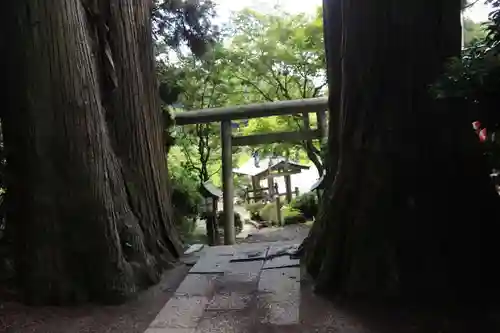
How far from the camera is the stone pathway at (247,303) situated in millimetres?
2338

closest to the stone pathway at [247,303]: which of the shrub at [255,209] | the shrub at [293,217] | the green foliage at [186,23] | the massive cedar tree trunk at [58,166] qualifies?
the massive cedar tree trunk at [58,166]

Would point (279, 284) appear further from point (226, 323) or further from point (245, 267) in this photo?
point (226, 323)

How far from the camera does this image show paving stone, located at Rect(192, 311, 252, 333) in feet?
7.62

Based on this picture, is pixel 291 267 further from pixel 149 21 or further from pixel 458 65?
pixel 149 21

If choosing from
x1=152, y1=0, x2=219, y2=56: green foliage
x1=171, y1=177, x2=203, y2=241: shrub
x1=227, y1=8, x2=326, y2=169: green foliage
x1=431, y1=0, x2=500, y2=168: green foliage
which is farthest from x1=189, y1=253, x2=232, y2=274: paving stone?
x1=227, y1=8, x2=326, y2=169: green foliage

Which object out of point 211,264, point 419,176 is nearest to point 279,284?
point 211,264

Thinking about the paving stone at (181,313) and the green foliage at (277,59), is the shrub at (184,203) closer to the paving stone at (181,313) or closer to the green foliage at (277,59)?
the green foliage at (277,59)

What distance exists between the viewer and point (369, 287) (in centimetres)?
244

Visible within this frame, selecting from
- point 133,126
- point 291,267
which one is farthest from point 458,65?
point 133,126

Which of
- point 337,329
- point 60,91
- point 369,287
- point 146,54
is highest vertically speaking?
point 146,54

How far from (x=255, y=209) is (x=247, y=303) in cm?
681

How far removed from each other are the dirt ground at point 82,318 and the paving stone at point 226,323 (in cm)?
32

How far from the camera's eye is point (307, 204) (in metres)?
8.19

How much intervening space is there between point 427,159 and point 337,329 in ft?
3.11
